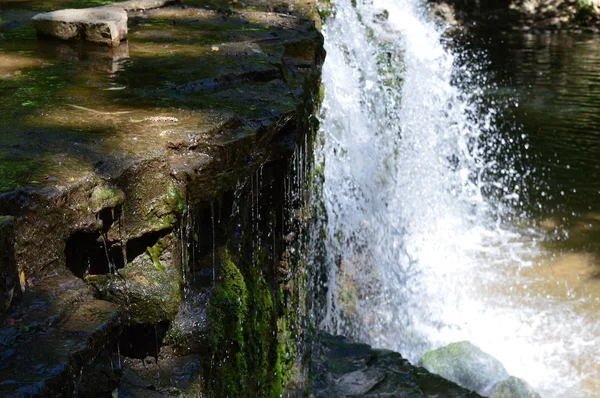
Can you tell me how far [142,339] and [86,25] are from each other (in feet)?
6.30

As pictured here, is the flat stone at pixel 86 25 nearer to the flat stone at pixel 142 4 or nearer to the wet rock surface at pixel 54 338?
the flat stone at pixel 142 4

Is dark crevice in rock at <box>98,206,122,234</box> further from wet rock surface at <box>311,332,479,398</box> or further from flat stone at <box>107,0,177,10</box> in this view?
flat stone at <box>107,0,177,10</box>

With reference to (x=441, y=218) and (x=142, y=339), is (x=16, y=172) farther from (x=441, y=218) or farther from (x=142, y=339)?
(x=441, y=218)

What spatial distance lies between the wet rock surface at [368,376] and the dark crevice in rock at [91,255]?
6.76 feet

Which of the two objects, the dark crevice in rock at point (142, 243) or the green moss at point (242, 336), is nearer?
the dark crevice in rock at point (142, 243)

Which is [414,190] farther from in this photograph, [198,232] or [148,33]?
[198,232]

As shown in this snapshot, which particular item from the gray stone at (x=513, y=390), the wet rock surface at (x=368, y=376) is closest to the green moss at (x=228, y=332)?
the wet rock surface at (x=368, y=376)

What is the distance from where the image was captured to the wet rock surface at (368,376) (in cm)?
405

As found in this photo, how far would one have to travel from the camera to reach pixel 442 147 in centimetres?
852

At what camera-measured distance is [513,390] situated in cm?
432

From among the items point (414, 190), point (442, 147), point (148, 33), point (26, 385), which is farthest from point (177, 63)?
point (442, 147)

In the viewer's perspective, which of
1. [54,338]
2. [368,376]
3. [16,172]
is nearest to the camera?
[54,338]

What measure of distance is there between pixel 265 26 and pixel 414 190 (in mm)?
3540

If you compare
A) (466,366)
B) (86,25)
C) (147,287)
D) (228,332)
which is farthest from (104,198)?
(466,366)
